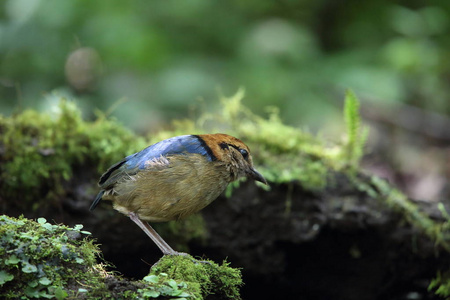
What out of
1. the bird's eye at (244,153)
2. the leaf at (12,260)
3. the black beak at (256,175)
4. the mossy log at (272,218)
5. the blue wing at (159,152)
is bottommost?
the mossy log at (272,218)

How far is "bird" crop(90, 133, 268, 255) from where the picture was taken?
381cm

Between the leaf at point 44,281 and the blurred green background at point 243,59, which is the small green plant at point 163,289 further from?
the blurred green background at point 243,59

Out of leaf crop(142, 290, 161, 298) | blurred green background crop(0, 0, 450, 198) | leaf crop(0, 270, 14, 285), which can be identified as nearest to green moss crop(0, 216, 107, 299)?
leaf crop(0, 270, 14, 285)

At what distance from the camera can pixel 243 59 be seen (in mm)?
9133

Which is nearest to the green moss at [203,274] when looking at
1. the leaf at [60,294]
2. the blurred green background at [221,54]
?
the leaf at [60,294]

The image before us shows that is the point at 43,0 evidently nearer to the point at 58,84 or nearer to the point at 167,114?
the point at 58,84

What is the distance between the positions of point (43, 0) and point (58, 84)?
1345 millimetres

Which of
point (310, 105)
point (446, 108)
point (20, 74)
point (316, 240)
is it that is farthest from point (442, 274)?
point (20, 74)

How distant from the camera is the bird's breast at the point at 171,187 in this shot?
3.80 meters

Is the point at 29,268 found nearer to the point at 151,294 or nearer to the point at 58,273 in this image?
the point at 58,273

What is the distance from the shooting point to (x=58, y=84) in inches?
320

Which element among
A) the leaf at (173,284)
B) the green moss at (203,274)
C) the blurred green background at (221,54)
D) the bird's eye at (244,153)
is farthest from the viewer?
the blurred green background at (221,54)

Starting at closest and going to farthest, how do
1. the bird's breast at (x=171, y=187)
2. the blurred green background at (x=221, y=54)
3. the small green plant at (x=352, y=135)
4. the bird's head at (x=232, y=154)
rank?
the bird's breast at (x=171, y=187)
the bird's head at (x=232, y=154)
the small green plant at (x=352, y=135)
the blurred green background at (x=221, y=54)

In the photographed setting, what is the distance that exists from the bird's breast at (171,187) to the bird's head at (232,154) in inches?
4.3
